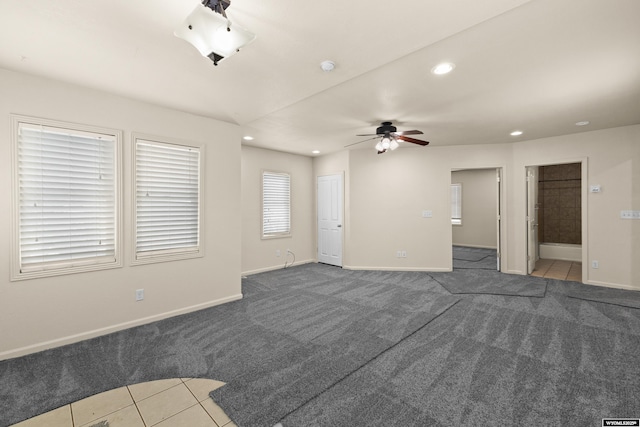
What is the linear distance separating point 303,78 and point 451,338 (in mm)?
3073

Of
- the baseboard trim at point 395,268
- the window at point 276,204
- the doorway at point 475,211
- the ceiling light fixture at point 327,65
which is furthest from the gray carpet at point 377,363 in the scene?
the doorway at point 475,211

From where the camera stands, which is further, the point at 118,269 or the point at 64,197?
the point at 118,269

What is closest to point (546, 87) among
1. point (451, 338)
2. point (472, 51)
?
point (472, 51)

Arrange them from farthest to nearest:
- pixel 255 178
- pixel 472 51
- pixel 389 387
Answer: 1. pixel 255 178
2. pixel 472 51
3. pixel 389 387

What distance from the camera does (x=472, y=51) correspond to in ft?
7.50

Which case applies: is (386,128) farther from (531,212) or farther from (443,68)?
(531,212)

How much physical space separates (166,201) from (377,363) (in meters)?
3.13

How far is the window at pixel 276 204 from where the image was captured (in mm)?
6047

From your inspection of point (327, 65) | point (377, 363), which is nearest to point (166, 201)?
point (327, 65)

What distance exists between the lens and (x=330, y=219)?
6.58 metres

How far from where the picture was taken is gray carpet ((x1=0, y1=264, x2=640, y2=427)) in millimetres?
1876

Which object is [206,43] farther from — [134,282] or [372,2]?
[134,282]

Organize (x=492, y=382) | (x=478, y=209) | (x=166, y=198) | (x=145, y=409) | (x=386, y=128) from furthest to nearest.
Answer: (x=478, y=209) → (x=386, y=128) → (x=166, y=198) → (x=492, y=382) → (x=145, y=409)

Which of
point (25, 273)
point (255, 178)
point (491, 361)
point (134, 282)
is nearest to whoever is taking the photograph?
point (491, 361)
